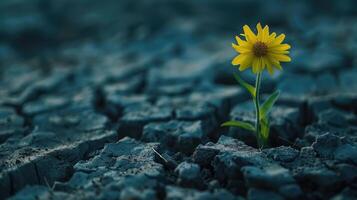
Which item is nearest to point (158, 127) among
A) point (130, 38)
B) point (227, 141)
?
point (227, 141)

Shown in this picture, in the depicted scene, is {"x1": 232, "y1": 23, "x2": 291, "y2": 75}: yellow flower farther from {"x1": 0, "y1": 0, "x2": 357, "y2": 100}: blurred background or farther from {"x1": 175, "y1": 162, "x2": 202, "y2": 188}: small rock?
{"x1": 0, "y1": 0, "x2": 357, "y2": 100}: blurred background

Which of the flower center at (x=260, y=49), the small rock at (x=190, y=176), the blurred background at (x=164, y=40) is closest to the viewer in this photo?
the small rock at (x=190, y=176)

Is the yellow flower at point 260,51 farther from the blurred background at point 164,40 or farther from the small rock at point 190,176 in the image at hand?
the blurred background at point 164,40

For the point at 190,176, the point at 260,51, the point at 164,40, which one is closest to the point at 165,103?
the point at 260,51

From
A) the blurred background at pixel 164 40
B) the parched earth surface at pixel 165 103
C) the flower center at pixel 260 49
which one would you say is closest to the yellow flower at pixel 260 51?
the flower center at pixel 260 49

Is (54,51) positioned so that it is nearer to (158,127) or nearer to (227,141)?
(158,127)

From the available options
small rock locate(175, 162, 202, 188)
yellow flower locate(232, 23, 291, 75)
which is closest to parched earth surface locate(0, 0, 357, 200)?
small rock locate(175, 162, 202, 188)

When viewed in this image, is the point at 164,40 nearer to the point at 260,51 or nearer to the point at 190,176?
the point at 260,51
